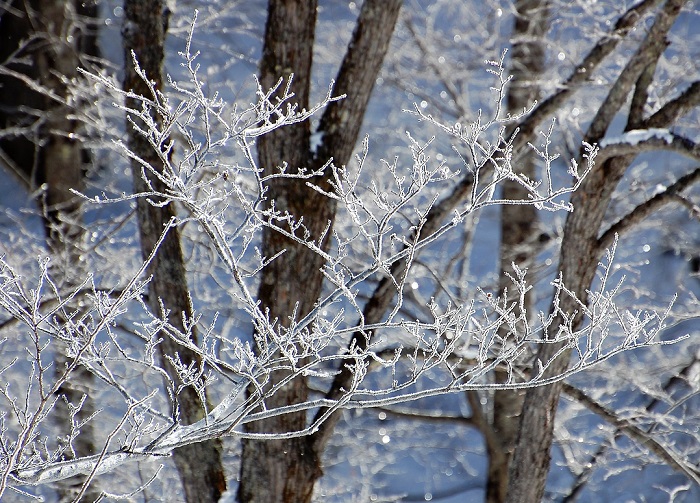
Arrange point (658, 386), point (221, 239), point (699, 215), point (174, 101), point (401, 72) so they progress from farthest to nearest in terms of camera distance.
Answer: point (401, 72), point (174, 101), point (658, 386), point (699, 215), point (221, 239)

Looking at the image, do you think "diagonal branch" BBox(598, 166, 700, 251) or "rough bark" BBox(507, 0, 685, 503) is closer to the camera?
"diagonal branch" BBox(598, 166, 700, 251)

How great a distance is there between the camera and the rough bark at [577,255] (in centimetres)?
404

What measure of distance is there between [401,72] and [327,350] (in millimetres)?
3122

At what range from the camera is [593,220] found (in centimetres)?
411

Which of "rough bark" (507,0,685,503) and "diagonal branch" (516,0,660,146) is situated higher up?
"diagonal branch" (516,0,660,146)

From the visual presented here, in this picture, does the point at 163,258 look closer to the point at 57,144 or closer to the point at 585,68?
the point at 585,68

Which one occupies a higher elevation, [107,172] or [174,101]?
[174,101]

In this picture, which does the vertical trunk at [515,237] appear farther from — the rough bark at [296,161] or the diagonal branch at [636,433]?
the rough bark at [296,161]

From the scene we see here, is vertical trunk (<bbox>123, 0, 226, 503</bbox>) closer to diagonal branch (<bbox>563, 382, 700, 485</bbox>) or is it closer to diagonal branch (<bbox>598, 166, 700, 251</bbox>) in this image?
diagonal branch (<bbox>563, 382, 700, 485</bbox>)

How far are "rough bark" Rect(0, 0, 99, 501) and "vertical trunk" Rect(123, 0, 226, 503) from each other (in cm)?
104

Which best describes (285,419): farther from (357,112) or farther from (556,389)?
(357,112)

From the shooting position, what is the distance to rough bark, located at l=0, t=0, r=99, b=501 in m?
5.53

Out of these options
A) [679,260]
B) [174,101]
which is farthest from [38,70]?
[679,260]

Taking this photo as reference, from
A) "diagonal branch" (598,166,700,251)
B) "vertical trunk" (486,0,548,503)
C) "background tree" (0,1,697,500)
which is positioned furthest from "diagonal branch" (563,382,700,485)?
"vertical trunk" (486,0,548,503)
